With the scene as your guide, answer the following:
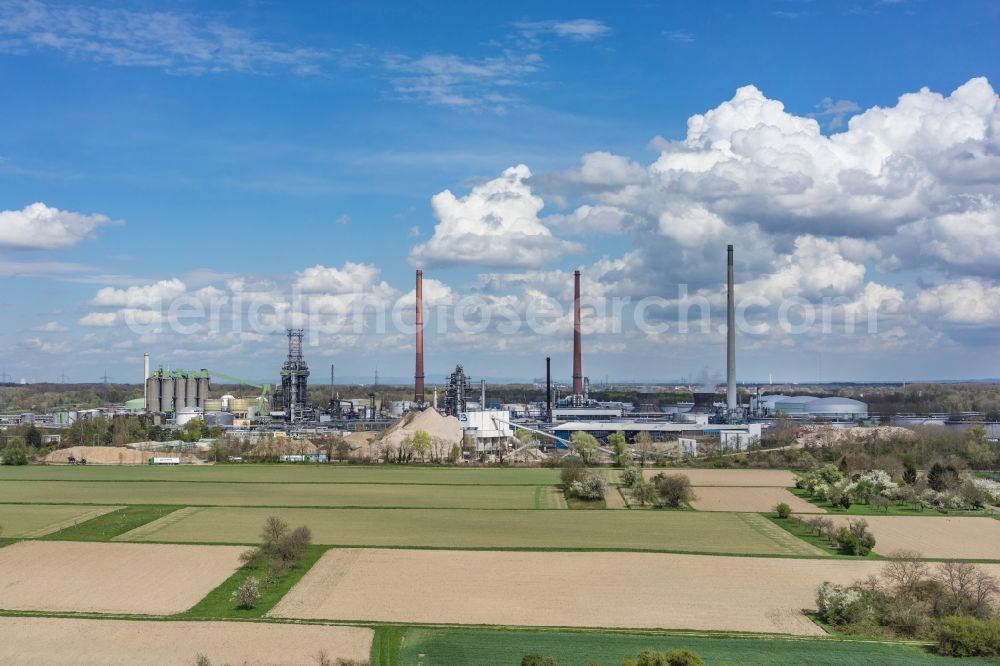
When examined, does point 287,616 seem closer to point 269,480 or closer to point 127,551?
point 127,551

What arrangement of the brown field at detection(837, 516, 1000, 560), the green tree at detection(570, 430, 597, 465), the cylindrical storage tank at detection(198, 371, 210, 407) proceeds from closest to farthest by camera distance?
the brown field at detection(837, 516, 1000, 560)
the green tree at detection(570, 430, 597, 465)
the cylindrical storage tank at detection(198, 371, 210, 407)

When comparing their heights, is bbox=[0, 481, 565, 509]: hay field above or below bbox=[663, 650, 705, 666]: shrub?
below

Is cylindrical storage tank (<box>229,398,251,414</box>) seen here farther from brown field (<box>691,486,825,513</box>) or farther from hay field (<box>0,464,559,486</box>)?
brown field (<box>691,486,825,513</box>)

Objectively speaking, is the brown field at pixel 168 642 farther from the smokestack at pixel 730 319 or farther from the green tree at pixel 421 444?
the smokestack at pixel 730 319

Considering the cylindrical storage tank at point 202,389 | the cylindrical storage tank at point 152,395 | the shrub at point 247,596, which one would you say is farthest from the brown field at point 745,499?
the cylindrical storage tank at point 152,395

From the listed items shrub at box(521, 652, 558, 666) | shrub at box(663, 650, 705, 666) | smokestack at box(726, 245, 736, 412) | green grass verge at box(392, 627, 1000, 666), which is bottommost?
green grass verge at box(392, 627, 1000, 666)

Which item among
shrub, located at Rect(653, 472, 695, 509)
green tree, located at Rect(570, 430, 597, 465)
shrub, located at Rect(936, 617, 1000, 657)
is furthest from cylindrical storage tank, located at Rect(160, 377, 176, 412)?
shrub, located at Rect(936, 617, 1000, 657)

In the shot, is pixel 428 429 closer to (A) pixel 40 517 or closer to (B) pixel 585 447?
(B) pixel 585 447
